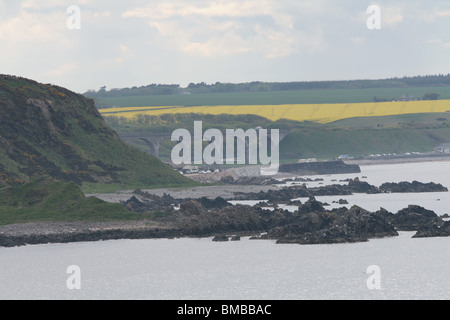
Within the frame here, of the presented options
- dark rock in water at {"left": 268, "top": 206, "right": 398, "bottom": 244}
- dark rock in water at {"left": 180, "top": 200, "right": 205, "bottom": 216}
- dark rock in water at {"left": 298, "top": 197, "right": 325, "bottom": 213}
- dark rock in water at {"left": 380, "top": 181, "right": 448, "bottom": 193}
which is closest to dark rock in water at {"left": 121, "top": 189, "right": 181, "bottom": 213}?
dark rock in water at {"left": 180, "top": 200, "right": 205, "bottom": 216}

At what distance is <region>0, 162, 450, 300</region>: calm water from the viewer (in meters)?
66.4

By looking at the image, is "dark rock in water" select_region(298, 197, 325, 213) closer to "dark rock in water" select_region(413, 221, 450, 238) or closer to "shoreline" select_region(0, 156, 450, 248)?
"shoreline" select_region(0, 156, 450, 248)

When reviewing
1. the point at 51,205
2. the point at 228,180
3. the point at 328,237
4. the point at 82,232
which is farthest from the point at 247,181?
the point at 328,237

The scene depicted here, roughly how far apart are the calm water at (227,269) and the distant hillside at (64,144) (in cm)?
4419

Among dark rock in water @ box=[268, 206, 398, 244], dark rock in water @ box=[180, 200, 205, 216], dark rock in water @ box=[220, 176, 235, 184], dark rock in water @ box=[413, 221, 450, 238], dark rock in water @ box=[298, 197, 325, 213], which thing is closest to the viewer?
dark rock in water @ box=[268, 206, 398, 244]

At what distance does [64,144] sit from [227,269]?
6932cm

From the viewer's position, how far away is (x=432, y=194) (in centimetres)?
13588

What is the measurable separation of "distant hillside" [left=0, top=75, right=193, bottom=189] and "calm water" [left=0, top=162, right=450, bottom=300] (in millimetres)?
44195

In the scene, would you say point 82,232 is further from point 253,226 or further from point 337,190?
point 337,190

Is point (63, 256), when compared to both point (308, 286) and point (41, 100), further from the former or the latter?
point (41, 100)

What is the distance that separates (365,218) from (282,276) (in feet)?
58.9

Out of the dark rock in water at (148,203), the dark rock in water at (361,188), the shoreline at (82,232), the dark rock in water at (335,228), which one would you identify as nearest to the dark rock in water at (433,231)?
the dark rock in water at (335,228)

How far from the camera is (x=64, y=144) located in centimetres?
14050
